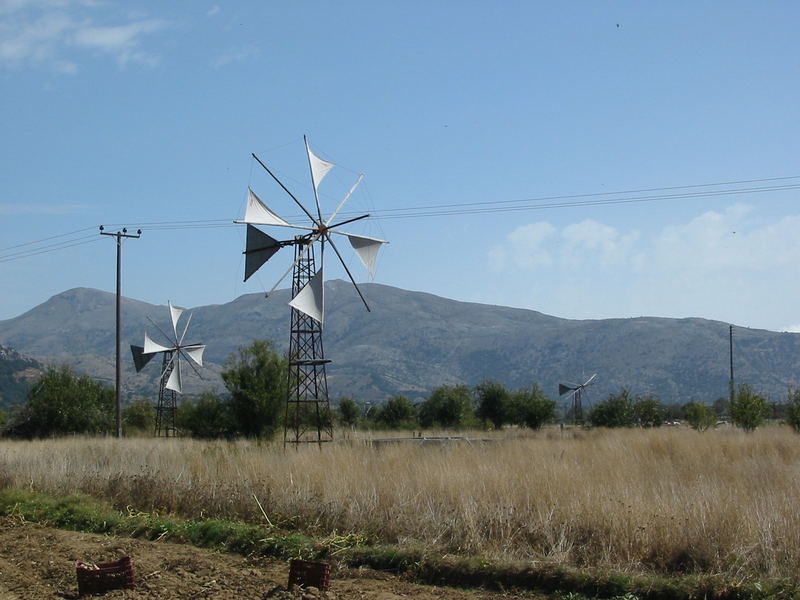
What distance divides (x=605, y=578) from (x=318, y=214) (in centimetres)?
2028

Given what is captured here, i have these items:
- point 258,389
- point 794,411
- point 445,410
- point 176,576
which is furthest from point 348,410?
point 176,576

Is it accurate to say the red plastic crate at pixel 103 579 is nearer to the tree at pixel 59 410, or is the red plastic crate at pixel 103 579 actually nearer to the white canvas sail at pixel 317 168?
the white canvas sail at pixel 317 168

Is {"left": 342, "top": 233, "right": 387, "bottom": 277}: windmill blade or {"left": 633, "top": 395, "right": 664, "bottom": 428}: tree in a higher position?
{"left": 342, "top": 233, "right": 387, "bottom": 277}: windmill blade

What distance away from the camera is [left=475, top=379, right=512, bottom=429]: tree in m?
63.5

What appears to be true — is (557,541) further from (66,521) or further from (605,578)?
(66,521)

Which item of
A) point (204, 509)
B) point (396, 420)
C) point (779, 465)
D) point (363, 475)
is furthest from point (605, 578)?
point (396, 420)

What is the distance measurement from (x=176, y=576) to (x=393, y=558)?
2.82 metres

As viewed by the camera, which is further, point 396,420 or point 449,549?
point 396,420

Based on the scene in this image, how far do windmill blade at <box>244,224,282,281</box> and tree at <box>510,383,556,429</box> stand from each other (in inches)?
1392

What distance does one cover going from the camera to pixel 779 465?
17.4m

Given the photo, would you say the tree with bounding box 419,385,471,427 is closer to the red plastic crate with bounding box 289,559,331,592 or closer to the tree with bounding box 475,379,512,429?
the tree with bounding box 475,379,512,429

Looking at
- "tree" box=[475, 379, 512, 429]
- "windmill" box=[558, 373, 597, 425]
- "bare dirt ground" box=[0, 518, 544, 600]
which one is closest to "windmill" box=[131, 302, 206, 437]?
"tree" box=[475, 379, 512, 429]

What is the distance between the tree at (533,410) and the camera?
58.8 metres

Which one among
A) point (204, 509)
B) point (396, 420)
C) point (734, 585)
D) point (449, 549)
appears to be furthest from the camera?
point (396, 420)
